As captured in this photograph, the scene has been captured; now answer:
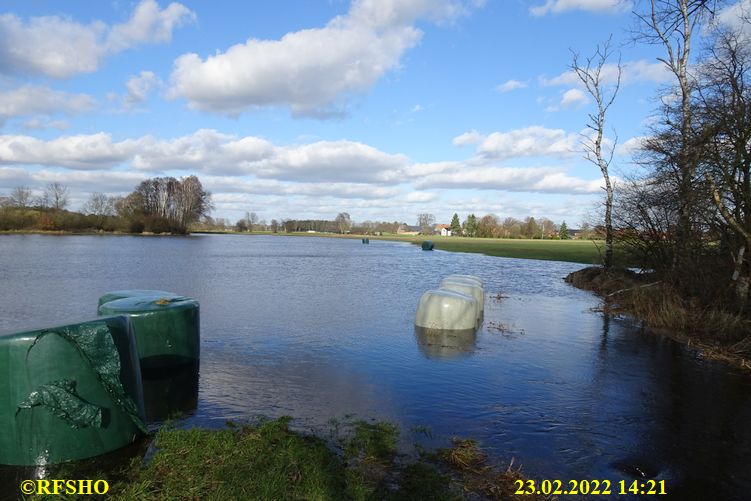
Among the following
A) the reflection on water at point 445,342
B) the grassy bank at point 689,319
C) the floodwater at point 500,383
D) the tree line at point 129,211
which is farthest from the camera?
the tree line at point 129,211

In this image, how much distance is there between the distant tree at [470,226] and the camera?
16438 cm

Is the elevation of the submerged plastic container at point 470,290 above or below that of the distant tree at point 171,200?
below

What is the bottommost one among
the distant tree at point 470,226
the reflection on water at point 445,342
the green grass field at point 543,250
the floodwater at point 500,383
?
the floodwater at point 500,383

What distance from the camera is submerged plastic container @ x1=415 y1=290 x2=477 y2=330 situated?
1298cm

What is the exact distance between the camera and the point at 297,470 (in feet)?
16.0

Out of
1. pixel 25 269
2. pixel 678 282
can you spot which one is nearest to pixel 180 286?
pixel 25 269

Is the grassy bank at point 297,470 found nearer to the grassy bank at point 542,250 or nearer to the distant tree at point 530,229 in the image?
the grassy bank at point 542,250

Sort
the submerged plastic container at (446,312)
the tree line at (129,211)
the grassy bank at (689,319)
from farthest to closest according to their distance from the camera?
1. the tree line at (129,211)
2. the submerged plastic container at (446,312)
3. the grassy bank at (689,319)

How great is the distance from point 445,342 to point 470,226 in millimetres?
159830

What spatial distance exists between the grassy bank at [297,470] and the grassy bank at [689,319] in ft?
26.4

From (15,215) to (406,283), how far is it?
85.7 meters

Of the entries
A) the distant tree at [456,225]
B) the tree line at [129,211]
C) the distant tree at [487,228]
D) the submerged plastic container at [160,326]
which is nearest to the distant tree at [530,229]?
the distant tree at [487,228]

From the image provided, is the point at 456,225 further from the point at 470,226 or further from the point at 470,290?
the point at 470,290

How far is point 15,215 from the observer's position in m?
83.6
